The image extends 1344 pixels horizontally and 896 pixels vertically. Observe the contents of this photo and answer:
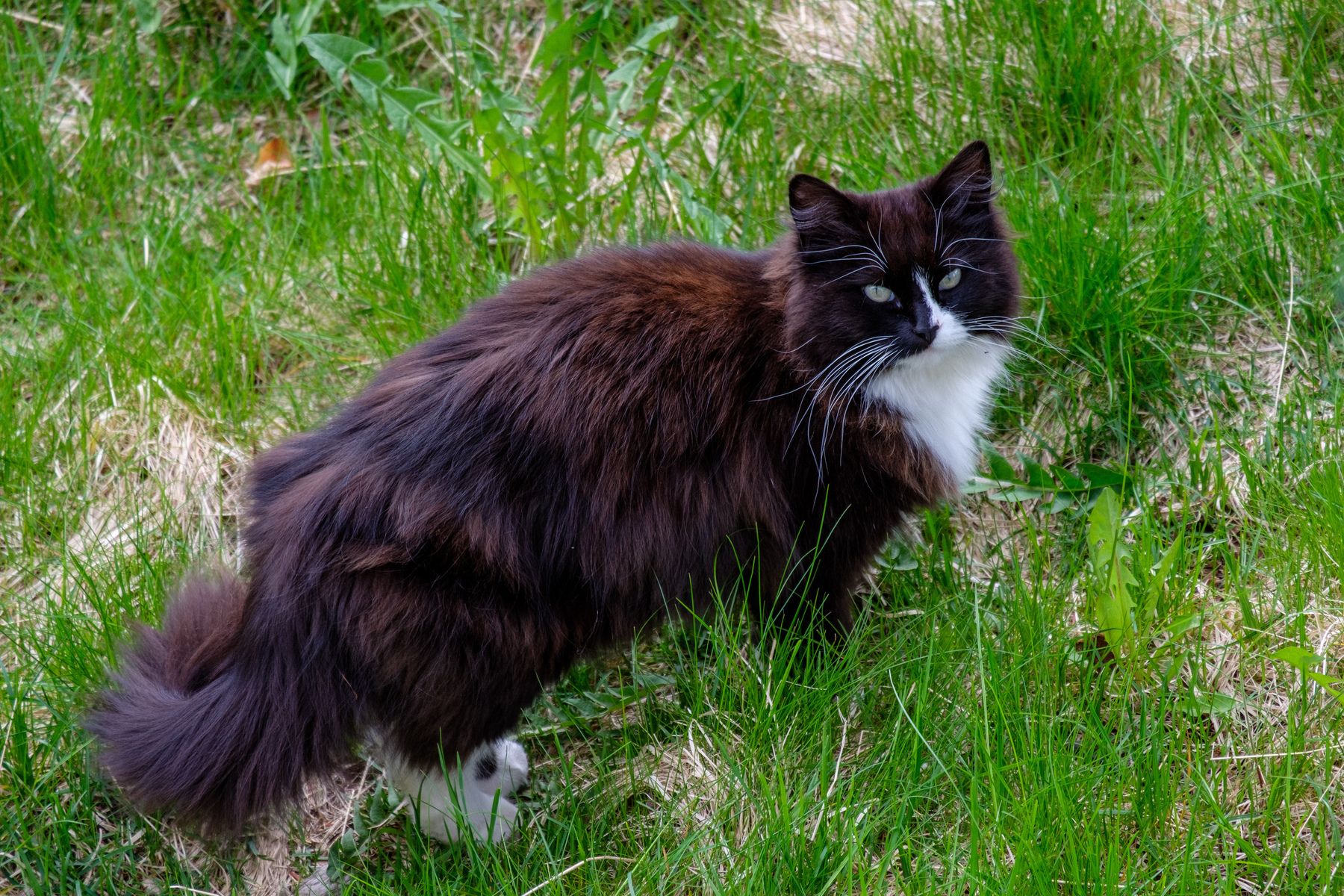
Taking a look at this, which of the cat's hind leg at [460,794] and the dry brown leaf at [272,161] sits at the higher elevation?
the dry brown leaf at [272,161]

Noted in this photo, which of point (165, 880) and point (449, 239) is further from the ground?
point (449, 239)

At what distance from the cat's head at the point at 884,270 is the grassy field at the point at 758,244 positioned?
0.48 meters

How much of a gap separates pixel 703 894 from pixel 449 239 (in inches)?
88.2

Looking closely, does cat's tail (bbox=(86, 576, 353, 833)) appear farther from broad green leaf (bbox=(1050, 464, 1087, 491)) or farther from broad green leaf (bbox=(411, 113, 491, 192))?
broad green leaf (bbox=(1050, 464, 1087, 491))

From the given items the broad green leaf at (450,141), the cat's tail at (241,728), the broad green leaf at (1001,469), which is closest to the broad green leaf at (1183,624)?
the broad green leaf at (1001,469)

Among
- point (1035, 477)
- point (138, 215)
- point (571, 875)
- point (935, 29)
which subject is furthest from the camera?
point (138, 215)

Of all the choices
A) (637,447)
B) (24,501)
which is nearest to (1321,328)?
(637,447)

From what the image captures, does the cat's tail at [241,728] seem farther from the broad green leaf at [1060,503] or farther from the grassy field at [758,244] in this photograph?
the broad green leaf at [1060,503]

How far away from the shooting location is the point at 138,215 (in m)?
4.45

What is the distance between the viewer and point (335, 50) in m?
4.20

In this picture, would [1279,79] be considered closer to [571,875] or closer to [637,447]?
[637,447]

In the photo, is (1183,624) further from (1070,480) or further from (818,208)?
(818,208)

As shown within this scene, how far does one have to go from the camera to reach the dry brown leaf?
14.8 feet

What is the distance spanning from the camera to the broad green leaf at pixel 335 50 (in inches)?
160
